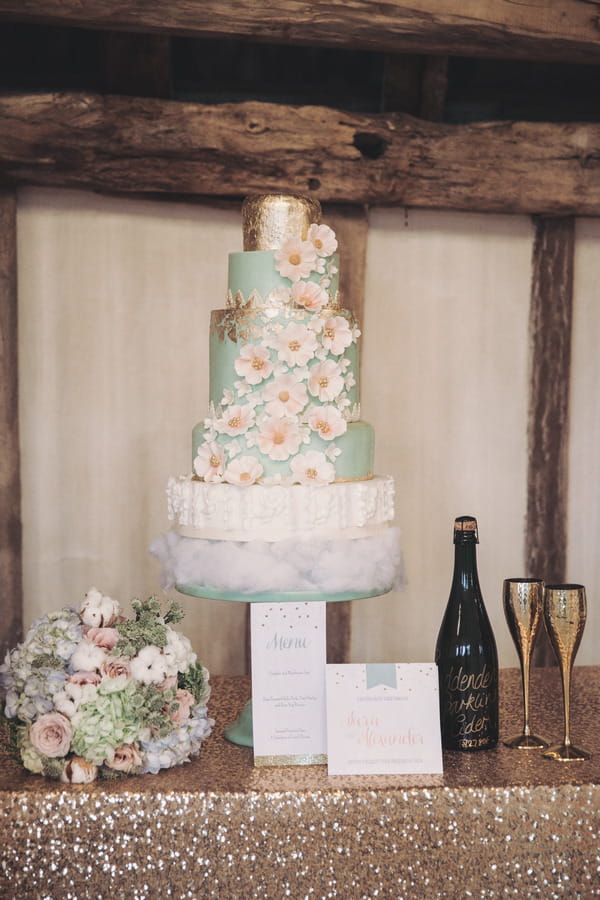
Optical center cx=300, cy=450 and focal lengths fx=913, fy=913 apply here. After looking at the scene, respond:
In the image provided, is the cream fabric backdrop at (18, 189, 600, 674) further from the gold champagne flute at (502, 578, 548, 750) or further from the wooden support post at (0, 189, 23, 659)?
the gold champagne flute at (502, 578, 548, 750)

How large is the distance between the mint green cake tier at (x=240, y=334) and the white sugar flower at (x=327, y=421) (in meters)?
0.04

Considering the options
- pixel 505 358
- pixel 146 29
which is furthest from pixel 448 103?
pixel 146 29

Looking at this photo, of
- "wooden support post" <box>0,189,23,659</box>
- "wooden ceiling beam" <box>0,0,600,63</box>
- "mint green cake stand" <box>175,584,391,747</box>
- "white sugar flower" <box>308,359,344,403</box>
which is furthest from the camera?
"wooden support post" <box>0,189,23,659</box>

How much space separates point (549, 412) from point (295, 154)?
129 cm

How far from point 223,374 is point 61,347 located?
4.66 ft

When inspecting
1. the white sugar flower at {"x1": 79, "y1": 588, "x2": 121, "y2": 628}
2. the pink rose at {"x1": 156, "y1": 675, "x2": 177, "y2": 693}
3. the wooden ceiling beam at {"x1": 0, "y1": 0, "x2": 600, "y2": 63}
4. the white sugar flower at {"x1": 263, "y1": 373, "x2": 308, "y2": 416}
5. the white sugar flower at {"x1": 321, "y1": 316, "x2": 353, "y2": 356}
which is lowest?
the pink rose at {"x1": 156, "y1": 675, "x2": 177, "y2": 693}

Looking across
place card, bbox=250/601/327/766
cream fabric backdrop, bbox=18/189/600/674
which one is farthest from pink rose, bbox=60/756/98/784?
cream fabric backdrop, bbox=18/189/600/674

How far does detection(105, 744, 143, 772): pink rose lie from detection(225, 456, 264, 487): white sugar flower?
1.63 ft

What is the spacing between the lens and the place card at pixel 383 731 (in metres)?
1.44

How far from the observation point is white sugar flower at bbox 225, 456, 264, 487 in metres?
1.66

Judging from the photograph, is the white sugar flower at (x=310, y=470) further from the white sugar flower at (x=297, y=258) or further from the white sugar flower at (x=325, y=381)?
the white sugar flower at (x=297, y=258)

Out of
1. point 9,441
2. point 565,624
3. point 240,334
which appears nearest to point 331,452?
point 240,334

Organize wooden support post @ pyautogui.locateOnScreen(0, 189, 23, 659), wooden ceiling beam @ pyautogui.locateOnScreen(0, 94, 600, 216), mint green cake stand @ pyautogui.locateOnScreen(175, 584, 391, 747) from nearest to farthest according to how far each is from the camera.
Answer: mint green cake stand @ pyautogui.locateOnScreen(175, 584, 391, 747)
wooden ceiling beam @ pyautogui.locateOnScreen(0, 94, 600, 216)
wooden support post @ pyautogui.locateOnScreen(0, 189, 23, 659)

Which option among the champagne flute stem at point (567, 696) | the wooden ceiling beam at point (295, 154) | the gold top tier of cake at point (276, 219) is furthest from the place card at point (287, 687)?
the wooden ceiling beam at point (295, 154)
